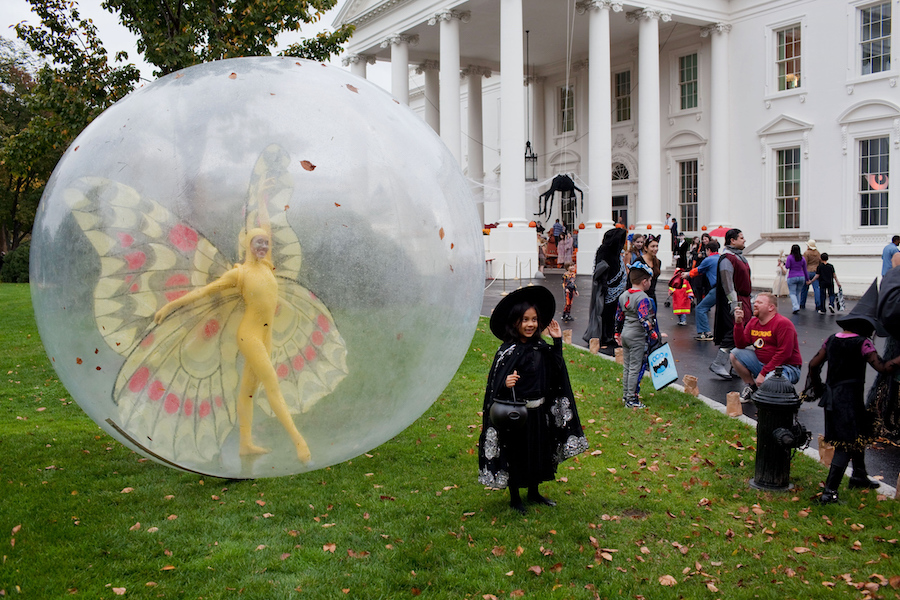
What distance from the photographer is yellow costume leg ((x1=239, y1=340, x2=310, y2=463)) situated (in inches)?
121

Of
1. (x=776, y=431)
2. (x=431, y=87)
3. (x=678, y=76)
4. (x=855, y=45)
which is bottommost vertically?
(x=776, y=431)

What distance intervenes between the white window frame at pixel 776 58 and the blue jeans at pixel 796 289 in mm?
11703

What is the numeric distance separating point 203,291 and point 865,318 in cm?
466

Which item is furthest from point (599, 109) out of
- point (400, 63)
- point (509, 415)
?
point (509, 415)

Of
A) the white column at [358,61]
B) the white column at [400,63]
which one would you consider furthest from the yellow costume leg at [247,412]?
the white column at [358,61]

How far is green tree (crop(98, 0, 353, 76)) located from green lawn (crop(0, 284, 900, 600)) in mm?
5307

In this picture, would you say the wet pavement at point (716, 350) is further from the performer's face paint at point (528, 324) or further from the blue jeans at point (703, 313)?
the performer's face paint at point (528, 324)

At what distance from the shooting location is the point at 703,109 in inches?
1119

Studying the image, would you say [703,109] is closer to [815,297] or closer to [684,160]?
[684,160]

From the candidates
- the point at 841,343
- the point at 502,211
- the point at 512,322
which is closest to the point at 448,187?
the point at 512,322

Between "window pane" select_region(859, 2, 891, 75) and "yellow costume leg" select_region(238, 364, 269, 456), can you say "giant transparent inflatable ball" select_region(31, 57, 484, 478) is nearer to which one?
"yellow costume leg" select_region(238, 364, 269, 456)

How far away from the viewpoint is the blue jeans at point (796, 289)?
16.4 m

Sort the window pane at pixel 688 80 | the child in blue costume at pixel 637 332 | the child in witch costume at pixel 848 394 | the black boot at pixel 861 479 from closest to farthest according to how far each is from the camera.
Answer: the child in witch costume at pixel 848 394 < the black boot at pixel 861 479 < the child in blue costume at pixel 637 332 < the window pane at pixel 688 80

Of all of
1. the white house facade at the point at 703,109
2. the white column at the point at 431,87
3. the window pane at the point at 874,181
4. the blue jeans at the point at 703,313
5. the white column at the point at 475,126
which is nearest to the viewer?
the blue jeans at the point at 703,313
